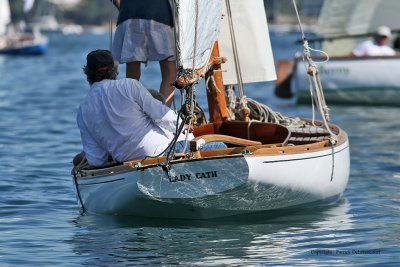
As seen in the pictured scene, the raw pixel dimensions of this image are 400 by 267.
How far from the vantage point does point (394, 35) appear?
21.7 metres

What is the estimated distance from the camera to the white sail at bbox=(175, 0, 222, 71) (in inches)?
295

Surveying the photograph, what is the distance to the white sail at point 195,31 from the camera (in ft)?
24.6

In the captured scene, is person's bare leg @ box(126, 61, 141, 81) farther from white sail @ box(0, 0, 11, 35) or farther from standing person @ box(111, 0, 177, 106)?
white sail @ box(0, 0, 11, 35)

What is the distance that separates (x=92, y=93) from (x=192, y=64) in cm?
83

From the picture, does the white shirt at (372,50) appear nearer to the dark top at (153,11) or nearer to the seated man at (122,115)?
the dark top at (153,11)

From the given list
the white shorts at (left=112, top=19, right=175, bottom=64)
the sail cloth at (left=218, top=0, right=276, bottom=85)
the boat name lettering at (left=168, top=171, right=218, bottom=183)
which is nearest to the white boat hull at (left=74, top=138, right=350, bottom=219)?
the boat name lettering at (left=168, top=171, right=218, bottom=183)

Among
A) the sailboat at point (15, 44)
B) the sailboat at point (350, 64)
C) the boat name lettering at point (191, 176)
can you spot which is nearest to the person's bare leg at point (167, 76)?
the boat name lettering at point (191, 176)

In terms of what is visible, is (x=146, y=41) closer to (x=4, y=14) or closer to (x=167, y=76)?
(x=167, y=76)

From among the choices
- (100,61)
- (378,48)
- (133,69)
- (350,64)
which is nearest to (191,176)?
(100,61)

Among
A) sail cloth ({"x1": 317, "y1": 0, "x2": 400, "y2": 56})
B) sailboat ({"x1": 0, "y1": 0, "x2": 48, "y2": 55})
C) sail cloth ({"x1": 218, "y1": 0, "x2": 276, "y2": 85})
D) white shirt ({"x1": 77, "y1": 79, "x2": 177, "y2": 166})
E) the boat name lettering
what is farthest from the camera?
sailboat ({"x1": 0, "y1": 0, "x2": 48, "y2": 55})

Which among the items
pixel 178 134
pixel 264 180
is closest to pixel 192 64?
pixel 178 134

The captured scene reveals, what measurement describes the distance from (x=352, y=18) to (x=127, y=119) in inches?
491

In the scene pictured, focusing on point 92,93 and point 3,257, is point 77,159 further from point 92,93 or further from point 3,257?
point 3,257

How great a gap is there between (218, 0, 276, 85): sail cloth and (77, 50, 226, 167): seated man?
1.77m
